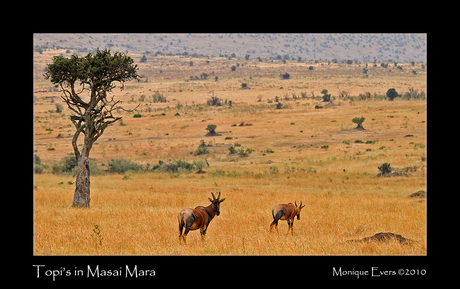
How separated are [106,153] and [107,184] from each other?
20.7 m

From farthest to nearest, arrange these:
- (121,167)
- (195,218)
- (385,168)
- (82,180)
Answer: (121,167) → (385,168) → (82,180) → (195,218)

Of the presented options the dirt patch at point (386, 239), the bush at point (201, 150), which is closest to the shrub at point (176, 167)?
the bush at point (201, 150)

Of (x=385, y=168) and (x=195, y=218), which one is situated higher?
(x=385, y=168)

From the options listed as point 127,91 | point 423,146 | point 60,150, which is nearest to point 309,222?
point 423,146

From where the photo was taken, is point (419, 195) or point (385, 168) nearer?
point (419, 195)

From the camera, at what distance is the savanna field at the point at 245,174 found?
12.8m

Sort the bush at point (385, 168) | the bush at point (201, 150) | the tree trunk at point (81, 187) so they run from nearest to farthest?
the tree trunk at point (81, 187) → the bush at point (385, 168) → the bush at point (201, 150)

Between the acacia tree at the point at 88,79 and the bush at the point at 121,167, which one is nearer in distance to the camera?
Answer: the acacia tree at the point at 88,79

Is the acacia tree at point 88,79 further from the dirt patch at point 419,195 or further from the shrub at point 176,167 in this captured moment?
the shrub at point 176,167

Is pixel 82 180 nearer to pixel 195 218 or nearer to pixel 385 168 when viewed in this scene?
pixel 195 218

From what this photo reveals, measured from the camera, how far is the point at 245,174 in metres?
38.4

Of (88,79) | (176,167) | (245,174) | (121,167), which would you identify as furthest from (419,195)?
(121,167)

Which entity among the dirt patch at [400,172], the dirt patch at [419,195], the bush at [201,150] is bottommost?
the dirt patch at [419,195]

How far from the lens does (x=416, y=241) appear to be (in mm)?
12836
